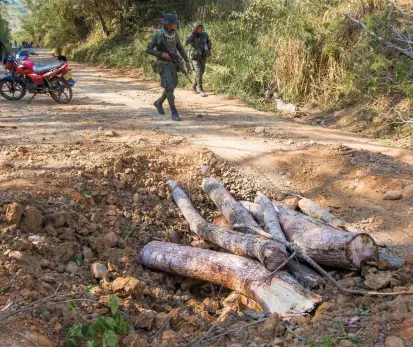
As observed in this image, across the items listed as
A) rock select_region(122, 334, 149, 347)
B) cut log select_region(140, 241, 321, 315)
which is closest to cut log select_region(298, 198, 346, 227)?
cut log select_region(140, 241, 321, 315)

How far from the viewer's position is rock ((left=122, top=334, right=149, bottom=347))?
2525 millimetres

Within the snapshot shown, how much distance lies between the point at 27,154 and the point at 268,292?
134 inches

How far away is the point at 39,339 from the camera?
239 centimetres

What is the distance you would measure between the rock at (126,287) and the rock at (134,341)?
2.13ft

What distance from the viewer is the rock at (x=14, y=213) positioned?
3576 millimetres

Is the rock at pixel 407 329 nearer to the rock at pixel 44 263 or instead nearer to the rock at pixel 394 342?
the rock at pixel 394 342

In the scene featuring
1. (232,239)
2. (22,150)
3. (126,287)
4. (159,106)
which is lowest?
(126,287)

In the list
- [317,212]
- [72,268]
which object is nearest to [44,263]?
[72,268]

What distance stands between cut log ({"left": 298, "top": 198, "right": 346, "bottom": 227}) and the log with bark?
682 mm

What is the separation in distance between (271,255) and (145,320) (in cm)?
102

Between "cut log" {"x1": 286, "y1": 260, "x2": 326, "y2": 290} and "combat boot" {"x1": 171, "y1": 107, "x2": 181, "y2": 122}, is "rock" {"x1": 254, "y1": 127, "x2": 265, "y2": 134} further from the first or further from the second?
"cut log" {"x1": 286, "y1": 260, "x2": 326, "y2": 290}

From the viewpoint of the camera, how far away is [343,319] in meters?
2.63

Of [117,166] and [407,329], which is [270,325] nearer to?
[407,329]

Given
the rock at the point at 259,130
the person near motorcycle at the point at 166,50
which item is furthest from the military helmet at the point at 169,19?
the rock at the point at 259,130
